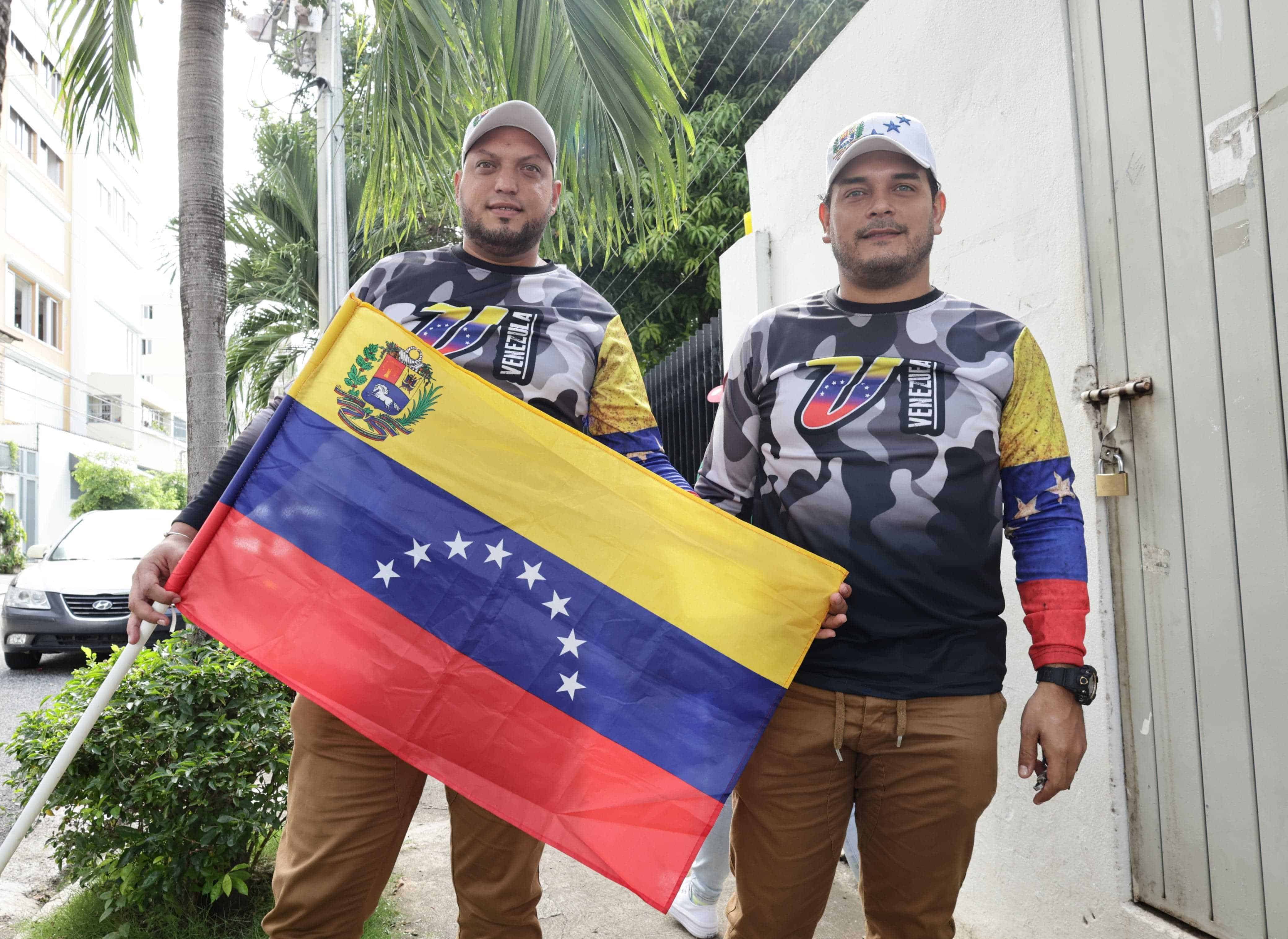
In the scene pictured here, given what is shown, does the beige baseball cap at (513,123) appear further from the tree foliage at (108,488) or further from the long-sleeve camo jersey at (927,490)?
the tree foliage at (108,488)

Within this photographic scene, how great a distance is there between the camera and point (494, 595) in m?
2.27

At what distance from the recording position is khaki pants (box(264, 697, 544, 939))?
86.2 inches

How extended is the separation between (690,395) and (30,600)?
22.2 feet

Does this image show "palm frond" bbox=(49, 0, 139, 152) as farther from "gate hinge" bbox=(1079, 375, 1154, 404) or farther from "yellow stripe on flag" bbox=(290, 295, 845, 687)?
"gate hinge" bbox=(1079, 375, 1154, 404)

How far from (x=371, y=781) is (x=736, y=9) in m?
14.6

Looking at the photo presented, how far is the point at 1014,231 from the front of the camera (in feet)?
10.5

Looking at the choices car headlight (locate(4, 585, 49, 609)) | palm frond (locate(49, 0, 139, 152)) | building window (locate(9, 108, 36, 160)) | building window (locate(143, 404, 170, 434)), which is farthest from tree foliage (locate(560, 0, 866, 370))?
building window (locate(143, 404, 170, 434))

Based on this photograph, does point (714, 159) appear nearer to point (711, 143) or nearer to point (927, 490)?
point (711, 143)

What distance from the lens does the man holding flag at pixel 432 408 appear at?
2.21m

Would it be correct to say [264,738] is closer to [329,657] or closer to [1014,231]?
[329,657]

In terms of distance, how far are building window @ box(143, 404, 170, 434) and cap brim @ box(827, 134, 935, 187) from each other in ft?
183

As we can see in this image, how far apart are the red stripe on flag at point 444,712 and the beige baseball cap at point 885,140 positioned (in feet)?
4.51

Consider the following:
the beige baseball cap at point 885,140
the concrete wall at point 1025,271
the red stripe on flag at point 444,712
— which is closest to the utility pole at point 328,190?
the concrete wall at point 1025,271

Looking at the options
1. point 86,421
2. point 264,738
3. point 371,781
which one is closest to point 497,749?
Result: point 371,781
